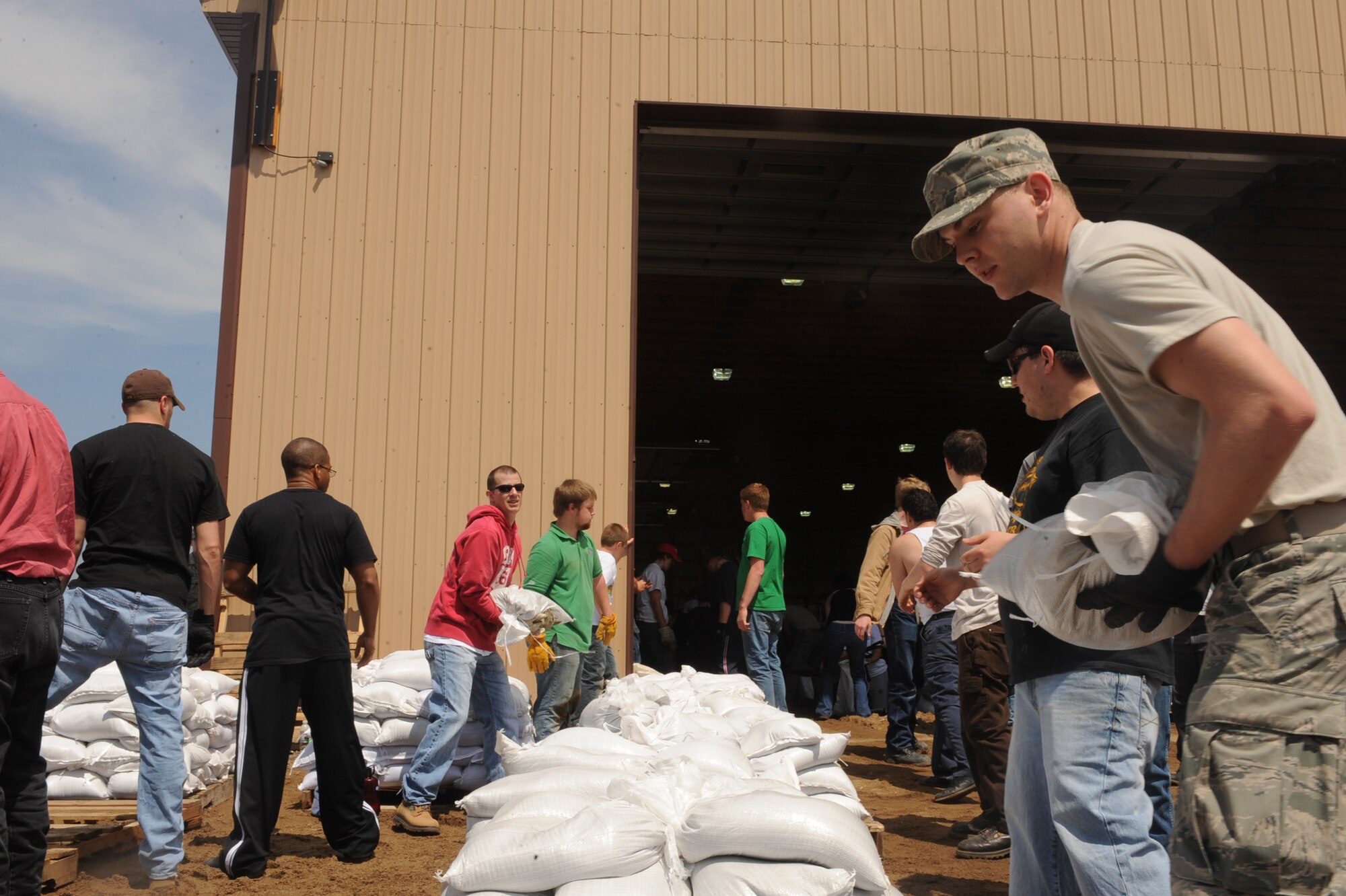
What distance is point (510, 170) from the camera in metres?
7.77

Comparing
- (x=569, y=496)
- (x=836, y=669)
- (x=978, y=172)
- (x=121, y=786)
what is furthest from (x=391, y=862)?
(x=836, y=669)

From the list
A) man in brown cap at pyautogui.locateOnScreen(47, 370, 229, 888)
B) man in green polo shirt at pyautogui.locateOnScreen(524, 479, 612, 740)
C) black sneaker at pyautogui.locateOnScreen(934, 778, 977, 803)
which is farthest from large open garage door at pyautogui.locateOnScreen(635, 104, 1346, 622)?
man in brown cap at pyautogui.locateOnScreen(47, 370, 229, 888)

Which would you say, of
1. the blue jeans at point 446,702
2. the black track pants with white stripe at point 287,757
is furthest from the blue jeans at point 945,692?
the black track pants with white stripe at point 287,757

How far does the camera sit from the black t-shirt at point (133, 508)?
3979mm

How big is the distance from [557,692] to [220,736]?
1902 mm

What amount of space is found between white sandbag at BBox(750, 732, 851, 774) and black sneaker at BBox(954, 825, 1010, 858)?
2.67ft

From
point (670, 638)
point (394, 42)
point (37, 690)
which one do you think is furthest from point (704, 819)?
point (670, 638)

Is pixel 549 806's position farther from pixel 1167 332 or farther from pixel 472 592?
pixel 472 592

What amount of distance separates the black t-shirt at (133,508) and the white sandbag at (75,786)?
162cm

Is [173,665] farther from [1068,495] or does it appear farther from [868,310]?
[868,310]

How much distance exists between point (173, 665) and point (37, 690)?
1006 mm

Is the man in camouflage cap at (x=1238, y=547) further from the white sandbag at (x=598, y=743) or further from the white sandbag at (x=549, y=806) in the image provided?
the white sandbag at (x=598, y=743)

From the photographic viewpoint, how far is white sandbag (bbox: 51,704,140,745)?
5.02 m

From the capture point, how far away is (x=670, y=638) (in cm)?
1255
